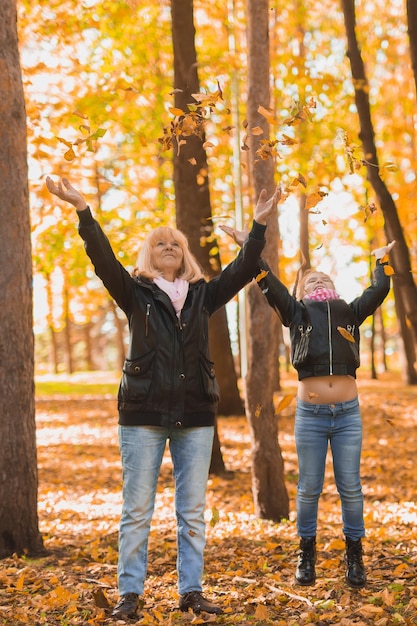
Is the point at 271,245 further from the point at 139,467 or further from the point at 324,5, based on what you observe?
the point at 324,5

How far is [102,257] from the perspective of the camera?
400cm

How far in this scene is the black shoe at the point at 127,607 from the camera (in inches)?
156

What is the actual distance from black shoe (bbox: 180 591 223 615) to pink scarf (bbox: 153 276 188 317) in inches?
63.9

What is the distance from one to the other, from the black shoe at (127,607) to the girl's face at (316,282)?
2232 millimetres

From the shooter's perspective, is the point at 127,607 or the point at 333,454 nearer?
the point at 127,607

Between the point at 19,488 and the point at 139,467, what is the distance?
1.90 m

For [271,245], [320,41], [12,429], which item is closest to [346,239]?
[320,41]

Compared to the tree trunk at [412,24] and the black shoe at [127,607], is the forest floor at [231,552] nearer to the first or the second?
the black shoe at [127,607]

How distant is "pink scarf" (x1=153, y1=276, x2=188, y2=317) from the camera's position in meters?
4.16

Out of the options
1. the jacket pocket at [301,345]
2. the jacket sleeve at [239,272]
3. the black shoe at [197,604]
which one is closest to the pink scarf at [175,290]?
the jacket sleeve at [239,272]

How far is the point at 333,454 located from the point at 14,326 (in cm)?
262

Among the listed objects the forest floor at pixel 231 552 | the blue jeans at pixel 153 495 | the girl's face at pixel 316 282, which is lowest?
the forest floor at pixel 231 552

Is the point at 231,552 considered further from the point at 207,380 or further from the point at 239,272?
the point at 239,272

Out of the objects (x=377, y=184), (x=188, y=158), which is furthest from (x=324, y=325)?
(x=377, y=184)
